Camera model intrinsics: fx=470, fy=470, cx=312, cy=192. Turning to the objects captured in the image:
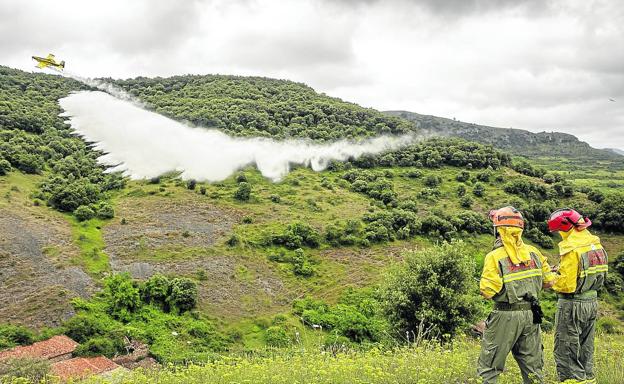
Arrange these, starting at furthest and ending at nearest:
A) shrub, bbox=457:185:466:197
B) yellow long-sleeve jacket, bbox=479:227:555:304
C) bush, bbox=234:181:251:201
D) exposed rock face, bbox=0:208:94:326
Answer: shrub, bbox=457:185:466:197, bush, bbox=234:181:251:201, exposed rock face, bbox=0:208:94:326, yellow long-sleeve jacket, bbox=479:227:555:304

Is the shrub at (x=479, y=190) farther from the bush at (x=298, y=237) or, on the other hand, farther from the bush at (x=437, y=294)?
the bush at (x=437, y=294)

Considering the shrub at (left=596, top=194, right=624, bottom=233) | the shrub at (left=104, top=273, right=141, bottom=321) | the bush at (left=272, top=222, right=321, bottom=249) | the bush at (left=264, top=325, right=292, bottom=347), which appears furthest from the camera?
the shrub at (left=596, top=194, right=624, bottom=233)

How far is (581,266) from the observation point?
26.7ft

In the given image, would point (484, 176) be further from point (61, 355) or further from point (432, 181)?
point (61, 355)

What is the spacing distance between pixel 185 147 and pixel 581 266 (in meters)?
95.3

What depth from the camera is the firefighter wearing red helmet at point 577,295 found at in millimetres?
8164

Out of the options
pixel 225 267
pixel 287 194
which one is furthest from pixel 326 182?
pixel 225 267

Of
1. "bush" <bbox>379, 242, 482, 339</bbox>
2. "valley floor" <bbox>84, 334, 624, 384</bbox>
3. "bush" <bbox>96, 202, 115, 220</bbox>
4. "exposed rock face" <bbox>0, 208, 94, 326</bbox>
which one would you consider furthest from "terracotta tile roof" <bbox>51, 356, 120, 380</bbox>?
"bush" <bbox>96, 202, 115, 220</bbox>

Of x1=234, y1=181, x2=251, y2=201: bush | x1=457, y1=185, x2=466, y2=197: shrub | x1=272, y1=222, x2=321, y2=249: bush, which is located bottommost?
x1=272, y1=222, x2=321, y2=249: bush

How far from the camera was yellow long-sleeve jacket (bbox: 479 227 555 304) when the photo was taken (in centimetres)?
743

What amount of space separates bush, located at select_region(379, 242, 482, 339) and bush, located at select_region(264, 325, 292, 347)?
8030 mm

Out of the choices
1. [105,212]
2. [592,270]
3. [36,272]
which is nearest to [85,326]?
[36,272]

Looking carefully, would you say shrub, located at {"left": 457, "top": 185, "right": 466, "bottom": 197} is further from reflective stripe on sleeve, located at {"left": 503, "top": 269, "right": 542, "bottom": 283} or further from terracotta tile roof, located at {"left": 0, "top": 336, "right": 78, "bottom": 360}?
reflective stripe on sleeve, located at {"left": 503, "top": 269, "right": 542, "bottom": 283}

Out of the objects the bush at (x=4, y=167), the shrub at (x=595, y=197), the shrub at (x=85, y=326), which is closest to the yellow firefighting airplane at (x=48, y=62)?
the bush at (x=4, y=167)
